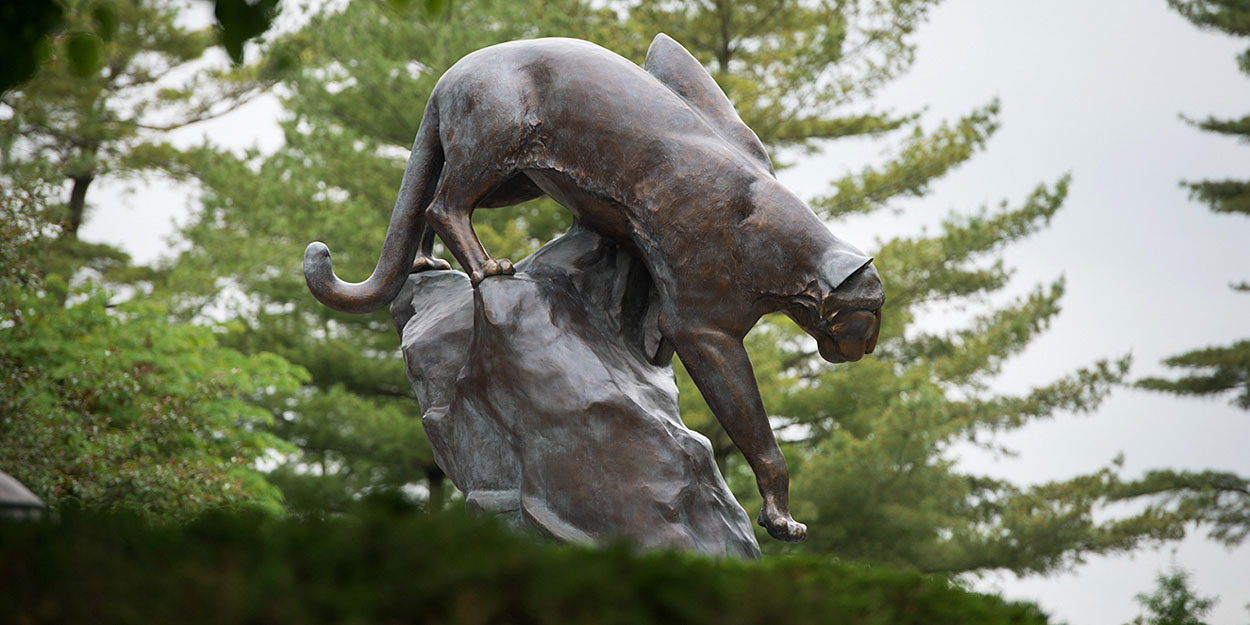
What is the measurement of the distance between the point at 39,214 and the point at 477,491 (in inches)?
290

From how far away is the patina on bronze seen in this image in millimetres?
4660

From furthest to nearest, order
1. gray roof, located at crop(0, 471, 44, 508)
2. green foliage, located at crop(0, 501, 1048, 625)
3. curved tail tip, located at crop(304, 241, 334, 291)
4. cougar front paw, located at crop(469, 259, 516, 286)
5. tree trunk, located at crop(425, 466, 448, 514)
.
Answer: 1. tree trunk, located at crop(425, 466, 448, 514)
2. curved tail tip, located at crop(304, 241, 334, 291)
3. cougar front paw, located at crop(469, 259, 516, 286)
4. gray roof, located at crop(0, 471, 44, 508)
5. green foliage, located at crop(0, 501, 1048, 625)

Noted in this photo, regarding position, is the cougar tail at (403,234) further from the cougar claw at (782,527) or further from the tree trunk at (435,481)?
the tree trunk at (435,481)

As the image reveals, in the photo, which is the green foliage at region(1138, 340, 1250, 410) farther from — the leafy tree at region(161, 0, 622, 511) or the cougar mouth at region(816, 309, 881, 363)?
the cougar mouth at region(816, 309, 881, 363)

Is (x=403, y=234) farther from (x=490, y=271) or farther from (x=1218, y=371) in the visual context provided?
(x=1218, y=371)

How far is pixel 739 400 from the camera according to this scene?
187 inches

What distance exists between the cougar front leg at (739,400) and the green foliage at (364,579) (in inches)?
88.9

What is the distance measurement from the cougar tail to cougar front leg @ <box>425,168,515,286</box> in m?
0.31

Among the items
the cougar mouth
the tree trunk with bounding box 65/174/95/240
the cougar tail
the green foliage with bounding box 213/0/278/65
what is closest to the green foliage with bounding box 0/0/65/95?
the green foliage with bounding box 213/0/278/65

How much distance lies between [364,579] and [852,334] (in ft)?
9.59

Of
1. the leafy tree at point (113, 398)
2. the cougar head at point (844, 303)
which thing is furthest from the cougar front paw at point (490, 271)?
the leafy tree at point (113, 398)

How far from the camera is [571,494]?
4617mm

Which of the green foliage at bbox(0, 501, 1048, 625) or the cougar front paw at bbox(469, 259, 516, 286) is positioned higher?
the cougar front paw at bbox(469, 259, 516, 286)

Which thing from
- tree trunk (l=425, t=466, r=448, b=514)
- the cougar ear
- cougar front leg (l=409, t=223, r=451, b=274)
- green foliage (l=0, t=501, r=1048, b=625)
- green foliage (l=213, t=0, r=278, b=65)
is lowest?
green foliage (l=0, t=501, r=1048, b=625)
